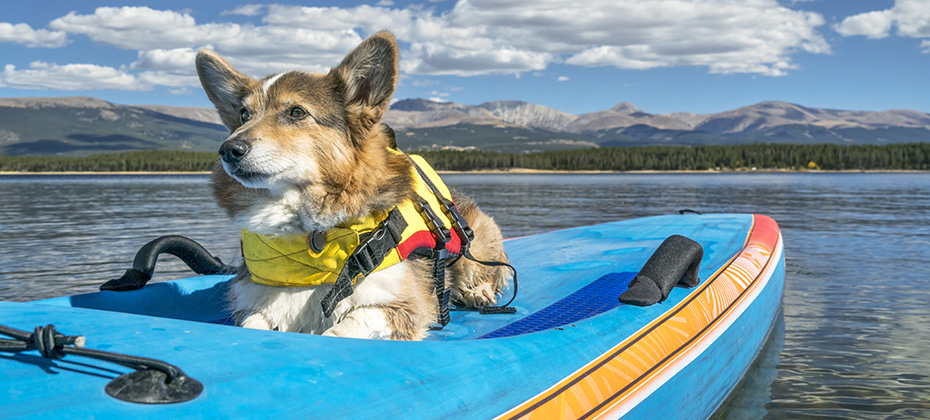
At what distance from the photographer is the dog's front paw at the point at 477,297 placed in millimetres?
5242

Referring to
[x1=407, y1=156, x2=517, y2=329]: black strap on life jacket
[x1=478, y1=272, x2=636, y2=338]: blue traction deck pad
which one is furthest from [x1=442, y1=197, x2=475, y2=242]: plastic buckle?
[x1=478, y1=272, x2=636, y2=338]: blue traction deck pad

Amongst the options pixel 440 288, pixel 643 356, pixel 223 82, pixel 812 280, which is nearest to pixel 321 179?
pixel 223 82

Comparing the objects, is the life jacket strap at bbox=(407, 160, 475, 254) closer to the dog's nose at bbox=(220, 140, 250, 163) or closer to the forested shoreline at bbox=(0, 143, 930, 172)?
the dog's nose at bbox=(220, 140, 250, 163)

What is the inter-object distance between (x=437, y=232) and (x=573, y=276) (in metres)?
2.23

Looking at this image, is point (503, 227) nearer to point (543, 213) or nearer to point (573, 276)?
point (543, 213)

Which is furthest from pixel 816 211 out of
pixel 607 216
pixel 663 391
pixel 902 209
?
pixel 663 391

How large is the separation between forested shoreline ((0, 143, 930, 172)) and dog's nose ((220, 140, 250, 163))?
110550 mm

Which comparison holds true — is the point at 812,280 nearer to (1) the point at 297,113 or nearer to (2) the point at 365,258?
(2) the point at 365,258

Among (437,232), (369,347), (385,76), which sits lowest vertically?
(369,347)

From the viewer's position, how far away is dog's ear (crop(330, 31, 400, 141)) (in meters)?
3.69

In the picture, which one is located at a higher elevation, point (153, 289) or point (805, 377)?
point (153, 289)

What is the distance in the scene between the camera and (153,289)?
521 cm

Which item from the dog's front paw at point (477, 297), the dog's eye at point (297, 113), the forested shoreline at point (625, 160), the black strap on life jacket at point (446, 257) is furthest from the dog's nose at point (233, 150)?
the forested shoreline at point (625, 160)

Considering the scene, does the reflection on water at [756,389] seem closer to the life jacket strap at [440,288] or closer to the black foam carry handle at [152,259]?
the life jacket strap at [440,288]
